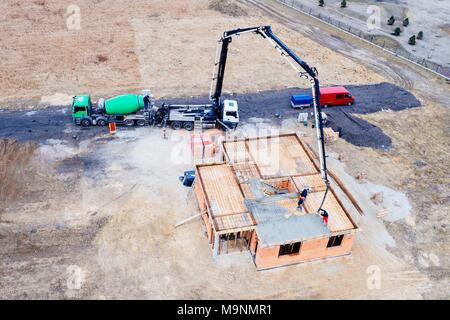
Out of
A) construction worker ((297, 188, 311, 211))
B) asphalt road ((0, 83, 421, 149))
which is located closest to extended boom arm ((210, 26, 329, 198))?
construction worker ((297, 188, 311, 211))

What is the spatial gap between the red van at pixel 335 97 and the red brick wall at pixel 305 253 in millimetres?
22667

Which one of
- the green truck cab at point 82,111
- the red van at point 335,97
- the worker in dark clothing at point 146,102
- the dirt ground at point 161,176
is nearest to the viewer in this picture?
the dirt ground at point 161,176

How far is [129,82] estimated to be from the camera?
2148 inches

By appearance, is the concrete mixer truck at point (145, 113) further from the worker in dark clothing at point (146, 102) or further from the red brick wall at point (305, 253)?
the red brick wall at point (305, 253)

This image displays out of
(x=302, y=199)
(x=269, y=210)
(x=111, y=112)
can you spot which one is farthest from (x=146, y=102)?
(x=302, y=199)

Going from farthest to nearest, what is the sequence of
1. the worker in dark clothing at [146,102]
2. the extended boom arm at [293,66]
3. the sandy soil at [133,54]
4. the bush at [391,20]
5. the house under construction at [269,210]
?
the bush at [391,20]
the sandy soil at [133,54]
the worker in dark clothing at [146,102]
the extended boom arm at [293,66]
the house under construction at [269,210]

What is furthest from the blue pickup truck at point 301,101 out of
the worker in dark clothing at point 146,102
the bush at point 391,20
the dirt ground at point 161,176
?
→ the bush at point 391,20

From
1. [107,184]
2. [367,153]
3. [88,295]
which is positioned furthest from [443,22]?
[88,295]

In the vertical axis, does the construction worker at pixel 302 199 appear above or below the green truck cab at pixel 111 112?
below

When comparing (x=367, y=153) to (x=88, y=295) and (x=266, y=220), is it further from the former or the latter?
(x=88, y=295)

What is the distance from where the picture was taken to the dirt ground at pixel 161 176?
32.1 m

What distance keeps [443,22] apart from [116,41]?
56.6 meters

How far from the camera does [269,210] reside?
33906mm
